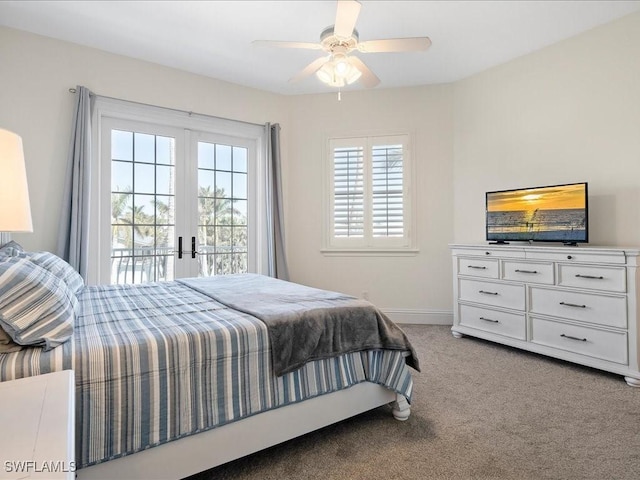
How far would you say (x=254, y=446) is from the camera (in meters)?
1.60

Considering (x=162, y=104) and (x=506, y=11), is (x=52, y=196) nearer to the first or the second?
(x=162, y=104)

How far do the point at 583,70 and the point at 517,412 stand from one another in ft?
9.80

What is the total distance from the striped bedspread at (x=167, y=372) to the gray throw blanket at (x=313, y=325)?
0.06 metres

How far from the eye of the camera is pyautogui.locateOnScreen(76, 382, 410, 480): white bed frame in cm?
134

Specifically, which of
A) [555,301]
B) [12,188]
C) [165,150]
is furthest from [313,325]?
Result: [165,150]

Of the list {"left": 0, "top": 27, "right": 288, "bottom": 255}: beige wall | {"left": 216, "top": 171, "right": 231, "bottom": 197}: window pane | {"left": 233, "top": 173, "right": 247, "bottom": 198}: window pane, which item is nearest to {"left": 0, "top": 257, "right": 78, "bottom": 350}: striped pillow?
{"left": 0, "top": 27, "right": 288, "bottom": 255}: beige wall

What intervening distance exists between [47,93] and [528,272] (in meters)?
4.49

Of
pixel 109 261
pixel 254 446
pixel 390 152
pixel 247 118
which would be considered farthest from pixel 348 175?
pixel 254 446

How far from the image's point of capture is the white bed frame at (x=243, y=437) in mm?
1343

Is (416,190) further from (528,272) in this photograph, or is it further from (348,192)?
(528,272)

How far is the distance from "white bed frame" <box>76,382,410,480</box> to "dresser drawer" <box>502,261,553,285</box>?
1.78 m

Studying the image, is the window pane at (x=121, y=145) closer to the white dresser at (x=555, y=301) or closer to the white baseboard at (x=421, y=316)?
the white baseboard at (x=421, y=316)

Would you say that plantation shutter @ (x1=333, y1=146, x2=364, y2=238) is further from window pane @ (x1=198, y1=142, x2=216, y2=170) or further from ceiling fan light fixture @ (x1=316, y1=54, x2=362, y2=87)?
ceiling fan light fixture @ (x1=316, y1=54, x2=362, y2=87)

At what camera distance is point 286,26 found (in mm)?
2986
